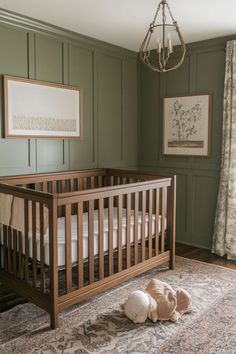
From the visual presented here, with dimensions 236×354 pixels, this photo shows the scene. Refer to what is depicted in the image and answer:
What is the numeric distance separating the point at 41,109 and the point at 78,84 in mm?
573

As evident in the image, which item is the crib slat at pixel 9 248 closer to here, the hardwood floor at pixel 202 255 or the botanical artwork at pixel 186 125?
the hardwood floor at pixel 202 255

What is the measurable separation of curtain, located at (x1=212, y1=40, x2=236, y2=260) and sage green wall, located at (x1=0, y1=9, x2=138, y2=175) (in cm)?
121

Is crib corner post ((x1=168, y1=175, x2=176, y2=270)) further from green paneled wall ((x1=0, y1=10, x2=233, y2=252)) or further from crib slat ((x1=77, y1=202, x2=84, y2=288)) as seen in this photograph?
crib slat ((x1=77, y1=202, x2=84, y2=288))

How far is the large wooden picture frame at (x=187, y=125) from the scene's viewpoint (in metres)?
3.86

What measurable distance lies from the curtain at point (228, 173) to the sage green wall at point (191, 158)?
0.14 meters

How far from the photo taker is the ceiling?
281cm

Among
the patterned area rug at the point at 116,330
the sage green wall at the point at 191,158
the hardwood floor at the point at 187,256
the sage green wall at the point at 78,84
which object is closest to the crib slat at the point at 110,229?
the patterned area rug at the point at 116,330

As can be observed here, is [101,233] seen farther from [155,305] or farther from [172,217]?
[172,217]

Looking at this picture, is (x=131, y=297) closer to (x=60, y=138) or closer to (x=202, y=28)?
(x=60, y=138)

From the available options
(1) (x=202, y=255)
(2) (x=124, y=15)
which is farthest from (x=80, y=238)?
(2) (x=124, y=15)

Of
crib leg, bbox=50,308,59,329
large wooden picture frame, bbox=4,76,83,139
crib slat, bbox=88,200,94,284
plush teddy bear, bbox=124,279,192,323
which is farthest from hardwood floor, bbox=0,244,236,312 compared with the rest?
large wooden picture frame, bbox=4,76,83,139

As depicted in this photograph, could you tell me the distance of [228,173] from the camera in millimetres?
3639

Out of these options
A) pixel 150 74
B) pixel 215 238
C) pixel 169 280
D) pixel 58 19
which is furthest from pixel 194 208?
pixel 58 19

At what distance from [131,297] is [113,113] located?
93.2 inches
